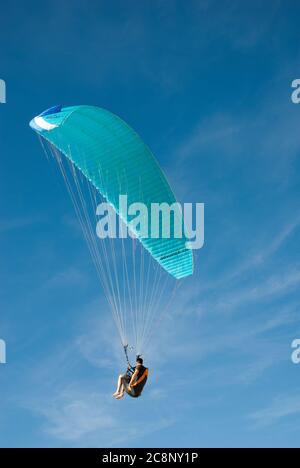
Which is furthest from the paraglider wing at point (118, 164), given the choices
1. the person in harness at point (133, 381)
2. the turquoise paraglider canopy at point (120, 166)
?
the person in harness at point (133, 381)

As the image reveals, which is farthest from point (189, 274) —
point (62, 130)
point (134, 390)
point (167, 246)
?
point (62, 130)

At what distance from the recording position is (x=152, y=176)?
23938mm

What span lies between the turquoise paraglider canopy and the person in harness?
4306 millimetres

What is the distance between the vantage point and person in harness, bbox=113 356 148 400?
21562mm

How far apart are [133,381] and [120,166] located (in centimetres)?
756

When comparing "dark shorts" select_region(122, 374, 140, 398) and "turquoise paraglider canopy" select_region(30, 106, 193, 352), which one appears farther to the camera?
"turquoise paraglider canopy" select_region(30, 106, 193, 352)

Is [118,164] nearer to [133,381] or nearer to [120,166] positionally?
[120,166]

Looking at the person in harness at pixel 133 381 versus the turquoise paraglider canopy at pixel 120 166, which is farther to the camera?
the turquoise paraglider canopy at pixel 120 166

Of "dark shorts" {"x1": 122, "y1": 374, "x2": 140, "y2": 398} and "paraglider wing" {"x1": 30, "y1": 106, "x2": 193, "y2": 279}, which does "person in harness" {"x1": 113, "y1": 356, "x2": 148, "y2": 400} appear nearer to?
"dark shorts" {"x1": 122, "y1": 374, "x2": 140, "y2": 398}

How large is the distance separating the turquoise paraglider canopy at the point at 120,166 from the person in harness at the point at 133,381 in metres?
4.31

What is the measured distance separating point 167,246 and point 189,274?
4.32ft

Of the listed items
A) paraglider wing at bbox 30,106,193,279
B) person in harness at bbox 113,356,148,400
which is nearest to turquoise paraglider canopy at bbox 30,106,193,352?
paraglider wing at bbox 30,106,193,279

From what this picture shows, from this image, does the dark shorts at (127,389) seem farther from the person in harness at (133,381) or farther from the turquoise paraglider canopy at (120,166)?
the turquoise paraglider canopy at (120,166)

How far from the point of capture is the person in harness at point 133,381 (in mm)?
21562
